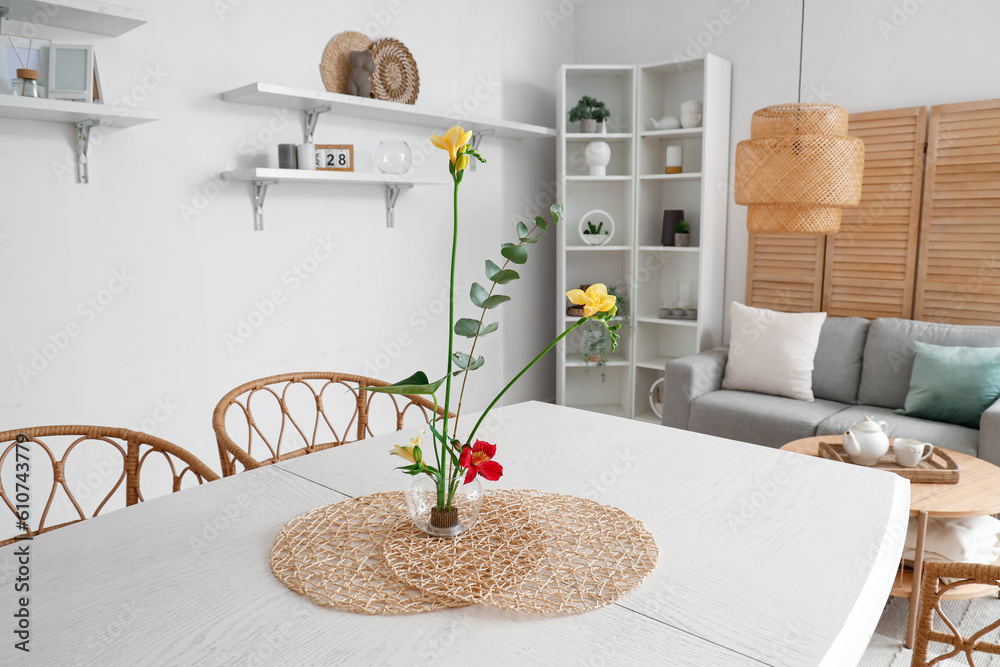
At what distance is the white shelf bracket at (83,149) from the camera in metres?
2.46

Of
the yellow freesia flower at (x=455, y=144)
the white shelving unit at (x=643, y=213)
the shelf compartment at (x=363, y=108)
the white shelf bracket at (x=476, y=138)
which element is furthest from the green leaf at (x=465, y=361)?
the white shelving unit at (x=643, y=213)

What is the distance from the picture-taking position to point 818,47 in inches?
146

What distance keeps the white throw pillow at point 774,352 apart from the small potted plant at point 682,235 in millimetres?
551

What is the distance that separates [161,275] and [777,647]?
2516mm

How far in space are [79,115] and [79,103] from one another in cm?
9

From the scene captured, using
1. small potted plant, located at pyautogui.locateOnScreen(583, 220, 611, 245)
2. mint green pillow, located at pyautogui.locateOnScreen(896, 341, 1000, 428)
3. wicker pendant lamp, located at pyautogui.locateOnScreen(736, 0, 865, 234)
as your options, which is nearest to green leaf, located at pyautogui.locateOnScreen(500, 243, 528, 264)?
wicker pendant lamp, located at pyautogui.locateOnScreen(736, 0, 865, 234)

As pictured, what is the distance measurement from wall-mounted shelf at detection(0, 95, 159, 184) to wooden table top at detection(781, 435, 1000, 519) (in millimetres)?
2667

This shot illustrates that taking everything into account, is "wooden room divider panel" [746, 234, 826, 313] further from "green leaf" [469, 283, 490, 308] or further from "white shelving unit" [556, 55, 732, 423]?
"green leaf" [469, 283, 490, 308]

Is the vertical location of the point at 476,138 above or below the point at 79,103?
above

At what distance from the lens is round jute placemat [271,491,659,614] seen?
103 centimetres

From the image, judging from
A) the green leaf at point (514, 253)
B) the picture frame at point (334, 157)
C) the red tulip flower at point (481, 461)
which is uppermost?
the picture frame at point (334, 157)

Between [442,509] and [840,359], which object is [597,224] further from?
[442,509]

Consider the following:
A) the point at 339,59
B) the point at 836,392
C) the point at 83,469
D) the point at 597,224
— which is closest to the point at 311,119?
the point at 339,59

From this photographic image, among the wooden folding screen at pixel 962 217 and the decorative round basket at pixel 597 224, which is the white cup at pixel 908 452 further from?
the decorative round basket at pixel 597 224
